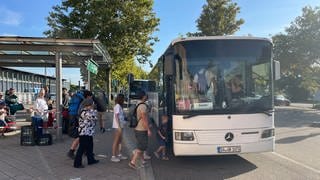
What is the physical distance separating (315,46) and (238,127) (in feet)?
93.2

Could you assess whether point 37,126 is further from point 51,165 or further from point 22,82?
point 22,82

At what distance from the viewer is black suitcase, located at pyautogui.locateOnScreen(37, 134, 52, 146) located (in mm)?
11664

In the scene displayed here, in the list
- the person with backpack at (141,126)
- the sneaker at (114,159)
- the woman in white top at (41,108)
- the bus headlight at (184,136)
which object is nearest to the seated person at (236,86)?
the bus headlight at (184,136)

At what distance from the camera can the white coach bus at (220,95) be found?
27.6ft

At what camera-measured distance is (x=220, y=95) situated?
8523 mm

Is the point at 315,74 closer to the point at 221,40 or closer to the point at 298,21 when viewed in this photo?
the point at 298,21

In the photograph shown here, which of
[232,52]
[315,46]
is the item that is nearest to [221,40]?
[232,52]

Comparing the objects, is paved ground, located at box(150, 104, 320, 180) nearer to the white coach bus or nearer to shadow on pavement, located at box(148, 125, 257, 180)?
shadow on pavement, located at box(148, 125, 257, 180)

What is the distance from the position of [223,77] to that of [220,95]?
17.7 inches

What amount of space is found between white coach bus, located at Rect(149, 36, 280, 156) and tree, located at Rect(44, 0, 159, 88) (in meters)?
18.0

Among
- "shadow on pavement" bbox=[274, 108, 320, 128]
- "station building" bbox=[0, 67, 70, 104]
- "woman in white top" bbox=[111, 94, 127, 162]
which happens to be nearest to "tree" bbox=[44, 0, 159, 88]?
"station building" bbox=[0, 67, 70, 104]

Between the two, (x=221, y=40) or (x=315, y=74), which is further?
(x=315, y=74)

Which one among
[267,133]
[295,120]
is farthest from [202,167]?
[295,120]

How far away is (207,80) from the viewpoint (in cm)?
859
